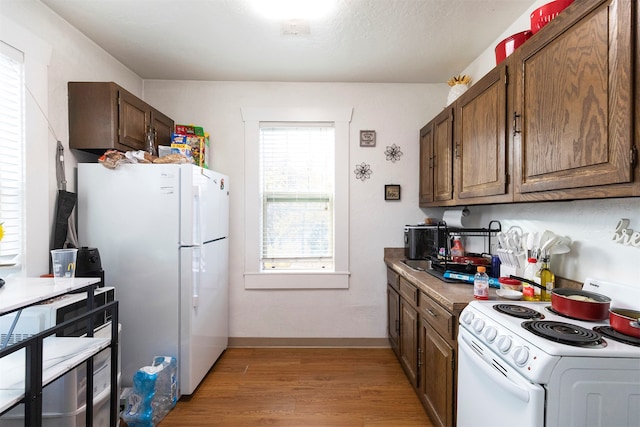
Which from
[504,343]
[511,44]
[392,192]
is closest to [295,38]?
[511,44]

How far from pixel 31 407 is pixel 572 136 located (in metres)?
2.20

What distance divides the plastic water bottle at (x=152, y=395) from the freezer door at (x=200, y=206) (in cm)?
82

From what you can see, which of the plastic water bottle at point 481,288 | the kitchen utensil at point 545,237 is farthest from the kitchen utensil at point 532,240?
the plastic water bottle at point 481,288

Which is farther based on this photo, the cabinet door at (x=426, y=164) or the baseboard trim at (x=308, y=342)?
the baseboard trim at (x=308, y=342)

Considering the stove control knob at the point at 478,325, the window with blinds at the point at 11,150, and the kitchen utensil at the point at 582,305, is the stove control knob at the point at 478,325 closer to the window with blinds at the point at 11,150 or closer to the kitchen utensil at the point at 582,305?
the kitchen utensil at the point at 582,305

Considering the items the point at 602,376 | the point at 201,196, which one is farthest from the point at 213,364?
the point at 602,376

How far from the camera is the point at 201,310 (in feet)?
7.27

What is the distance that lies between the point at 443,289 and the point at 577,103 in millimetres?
1074

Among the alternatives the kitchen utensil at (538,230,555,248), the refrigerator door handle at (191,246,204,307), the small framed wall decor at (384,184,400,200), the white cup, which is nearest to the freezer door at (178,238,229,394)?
the refrigerator door handle at (191,246,204,307)

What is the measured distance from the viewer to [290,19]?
1.96 metres

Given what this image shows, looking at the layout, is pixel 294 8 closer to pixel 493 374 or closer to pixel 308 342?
pixel 493 374

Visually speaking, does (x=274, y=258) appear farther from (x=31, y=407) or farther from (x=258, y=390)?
(x=31, y=407)

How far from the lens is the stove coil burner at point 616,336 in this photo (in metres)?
0.96

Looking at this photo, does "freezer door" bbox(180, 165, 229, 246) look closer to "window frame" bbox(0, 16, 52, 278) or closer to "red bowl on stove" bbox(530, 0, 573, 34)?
"window frame" bbox(0, 16, 52, 278)
